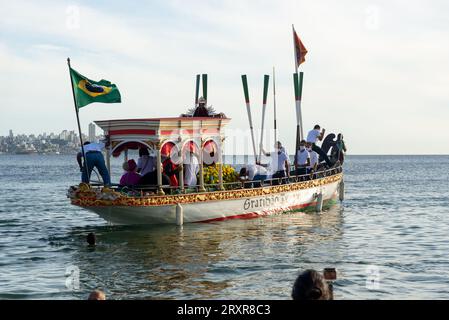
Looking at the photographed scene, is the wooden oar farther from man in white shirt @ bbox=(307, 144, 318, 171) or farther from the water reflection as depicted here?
the water reflection

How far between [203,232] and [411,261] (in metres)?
8.42

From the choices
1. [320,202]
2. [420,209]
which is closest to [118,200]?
[320,202]

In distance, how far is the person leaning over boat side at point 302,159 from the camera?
32.3 m

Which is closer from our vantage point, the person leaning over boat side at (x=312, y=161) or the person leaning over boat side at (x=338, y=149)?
the person leaning over boat side at (x=312, y=161)

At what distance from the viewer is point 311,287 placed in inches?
209

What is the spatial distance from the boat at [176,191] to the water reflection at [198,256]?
533 millimetres

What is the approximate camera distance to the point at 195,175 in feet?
87.9

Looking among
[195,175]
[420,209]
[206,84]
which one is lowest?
[420,209]

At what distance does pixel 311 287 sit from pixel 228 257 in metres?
14.9

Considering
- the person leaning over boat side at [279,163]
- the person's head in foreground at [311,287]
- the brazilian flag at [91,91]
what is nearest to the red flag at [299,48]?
the person leaning over boat side at [279,163]

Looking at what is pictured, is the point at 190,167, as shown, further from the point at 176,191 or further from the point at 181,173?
the point at 176,191

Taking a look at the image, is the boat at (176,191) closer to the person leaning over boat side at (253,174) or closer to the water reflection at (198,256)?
the person leaning over boat side at (253,174)
